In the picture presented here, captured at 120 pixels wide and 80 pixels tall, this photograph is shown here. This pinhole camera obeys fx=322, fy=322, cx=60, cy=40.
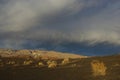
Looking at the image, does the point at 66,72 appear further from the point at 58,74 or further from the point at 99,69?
the point at 99,69

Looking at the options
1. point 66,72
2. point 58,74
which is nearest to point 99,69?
point 66,72

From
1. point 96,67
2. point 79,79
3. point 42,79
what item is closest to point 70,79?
point 79,79

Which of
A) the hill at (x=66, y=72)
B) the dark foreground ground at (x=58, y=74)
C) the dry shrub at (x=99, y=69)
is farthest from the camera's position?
the dry shrub at (x=99, y=69)

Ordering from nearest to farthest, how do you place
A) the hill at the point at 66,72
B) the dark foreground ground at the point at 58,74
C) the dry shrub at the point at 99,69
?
the dark foreground ground at the point at 58,74 < the hill at the point at 66,72 < the dry shrub at the point at 99,69

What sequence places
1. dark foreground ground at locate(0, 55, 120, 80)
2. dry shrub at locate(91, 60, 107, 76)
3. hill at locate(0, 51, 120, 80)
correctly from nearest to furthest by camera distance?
dark foreground ground at locate(0, 55, 120, 80), hill at locate(0, 51, 120, 80), dry shrub at locate(91, 60, 107, 76)

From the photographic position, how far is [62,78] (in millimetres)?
45438

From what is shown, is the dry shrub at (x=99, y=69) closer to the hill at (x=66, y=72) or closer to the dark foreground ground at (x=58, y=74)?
the hill at (x=66, y=72)

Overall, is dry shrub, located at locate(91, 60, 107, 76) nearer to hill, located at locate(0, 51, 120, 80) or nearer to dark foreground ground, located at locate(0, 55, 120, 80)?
hill, located at locate(0, 51, 120, 80)

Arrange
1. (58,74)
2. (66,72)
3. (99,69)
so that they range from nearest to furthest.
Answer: (99,69), (58,74), (66,72)

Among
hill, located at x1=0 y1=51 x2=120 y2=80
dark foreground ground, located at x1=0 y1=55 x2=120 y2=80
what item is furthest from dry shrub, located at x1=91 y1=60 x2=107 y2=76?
dark foreground ground, located at x1=0 y1=55 x2=120 y2=80

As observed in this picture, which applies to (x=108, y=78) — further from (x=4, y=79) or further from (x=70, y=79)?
(x=4, y=79)

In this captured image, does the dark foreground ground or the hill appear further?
the hill

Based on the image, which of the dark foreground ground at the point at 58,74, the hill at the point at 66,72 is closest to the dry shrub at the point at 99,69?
the hill at the point at 66,72

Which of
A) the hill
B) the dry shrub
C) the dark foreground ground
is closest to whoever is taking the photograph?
the dark foreground ground
